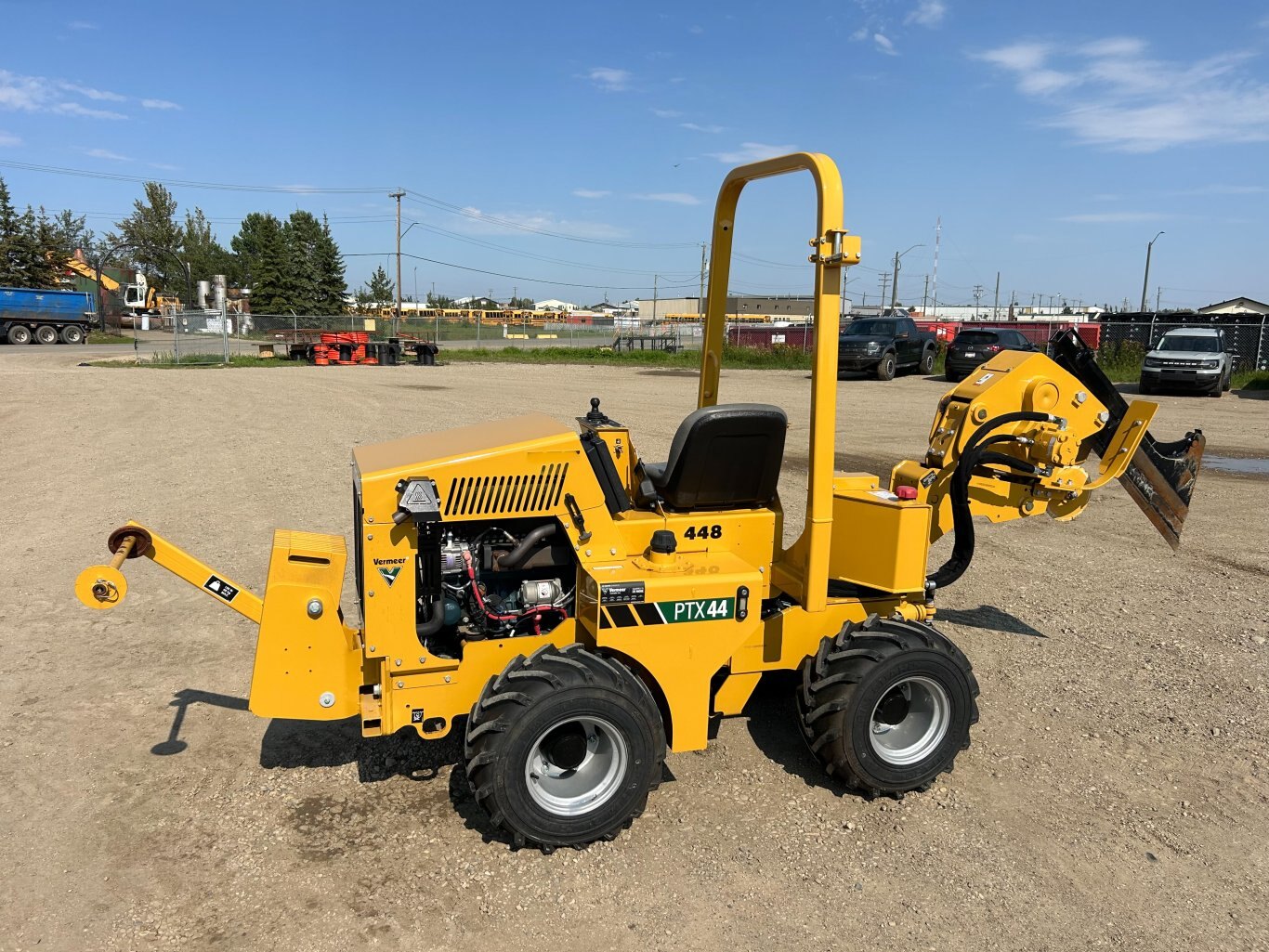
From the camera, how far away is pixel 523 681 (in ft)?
11.4

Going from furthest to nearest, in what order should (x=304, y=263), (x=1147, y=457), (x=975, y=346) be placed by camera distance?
(x=304, y=263), (x=975, y=346), (x=1147, y=457)

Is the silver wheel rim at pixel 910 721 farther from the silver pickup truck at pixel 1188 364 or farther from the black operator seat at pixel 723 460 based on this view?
the silver pickup truck at pixel 1188 364

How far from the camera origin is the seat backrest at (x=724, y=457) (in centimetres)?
387

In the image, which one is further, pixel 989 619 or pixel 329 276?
pixel 329 276

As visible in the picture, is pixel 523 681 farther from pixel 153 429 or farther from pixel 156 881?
pixel 153 429

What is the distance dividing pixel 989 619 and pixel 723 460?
142 inches

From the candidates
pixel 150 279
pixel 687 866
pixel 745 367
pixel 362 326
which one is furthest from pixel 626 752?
pixel 150 279

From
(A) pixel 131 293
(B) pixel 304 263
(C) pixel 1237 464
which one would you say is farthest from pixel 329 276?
(C) pixel 1237 464

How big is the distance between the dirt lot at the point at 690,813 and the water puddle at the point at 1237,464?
5931 mm

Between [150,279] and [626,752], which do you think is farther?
[150,279]

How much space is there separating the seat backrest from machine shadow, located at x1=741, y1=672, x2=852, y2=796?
1.01m

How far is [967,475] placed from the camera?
462 centimetres

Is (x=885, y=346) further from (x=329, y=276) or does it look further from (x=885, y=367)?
(x=329, y=276)

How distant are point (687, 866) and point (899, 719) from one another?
1311mm
